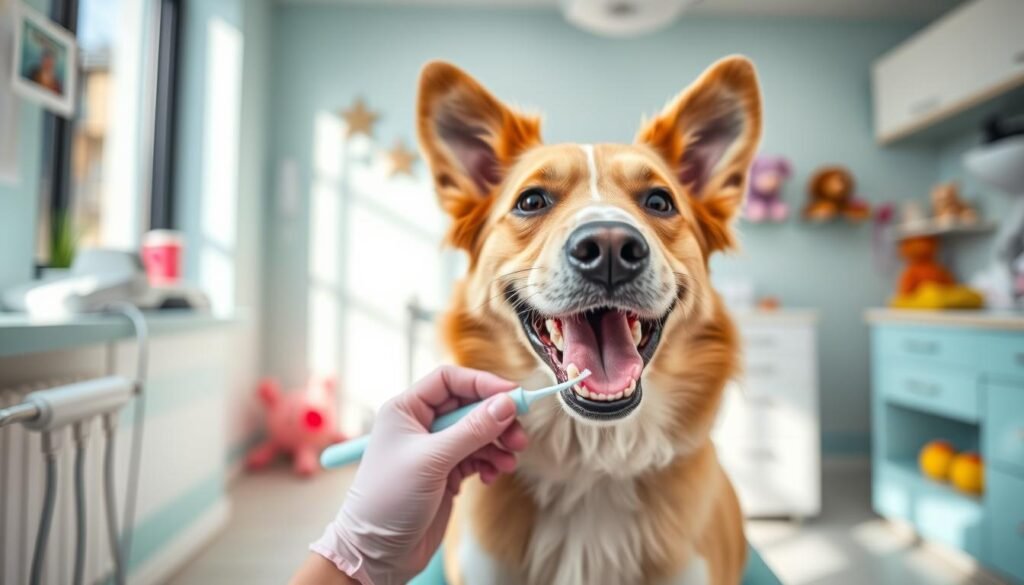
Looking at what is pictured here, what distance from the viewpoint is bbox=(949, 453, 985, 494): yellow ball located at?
1.86 metres

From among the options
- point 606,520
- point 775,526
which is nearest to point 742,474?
point 775,526

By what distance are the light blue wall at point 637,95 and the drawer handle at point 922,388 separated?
0.59 meters

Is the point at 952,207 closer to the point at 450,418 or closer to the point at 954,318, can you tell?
the point at 954,318

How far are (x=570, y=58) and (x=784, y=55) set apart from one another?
745 mm

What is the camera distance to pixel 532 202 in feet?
2.42

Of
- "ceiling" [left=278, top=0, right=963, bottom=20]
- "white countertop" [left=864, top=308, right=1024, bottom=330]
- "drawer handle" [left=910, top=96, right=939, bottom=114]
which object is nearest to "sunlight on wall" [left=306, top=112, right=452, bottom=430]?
"ceiling" [left=278, top=0, right=963, bottom=20]

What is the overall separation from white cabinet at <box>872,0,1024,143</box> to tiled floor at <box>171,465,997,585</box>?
1.41 metres

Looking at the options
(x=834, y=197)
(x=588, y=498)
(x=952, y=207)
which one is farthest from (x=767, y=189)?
(x=588, y=498)

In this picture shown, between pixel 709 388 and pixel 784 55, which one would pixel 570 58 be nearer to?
pixel 784 55

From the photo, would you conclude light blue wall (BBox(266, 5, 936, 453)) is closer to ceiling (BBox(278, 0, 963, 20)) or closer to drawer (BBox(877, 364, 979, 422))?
ceiling (BBox(278, 0, 963, 20))

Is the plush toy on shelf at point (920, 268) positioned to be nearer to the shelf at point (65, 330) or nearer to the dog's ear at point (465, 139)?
the dog's ear at point (465, 139)

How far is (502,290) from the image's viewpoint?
28.5 inches

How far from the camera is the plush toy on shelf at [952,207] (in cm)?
258

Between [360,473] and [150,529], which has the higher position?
[360,473]
